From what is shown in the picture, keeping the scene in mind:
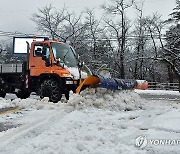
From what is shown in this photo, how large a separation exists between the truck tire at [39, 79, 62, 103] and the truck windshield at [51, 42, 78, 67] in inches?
40.3

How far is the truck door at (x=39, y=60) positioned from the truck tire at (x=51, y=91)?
2.09ft

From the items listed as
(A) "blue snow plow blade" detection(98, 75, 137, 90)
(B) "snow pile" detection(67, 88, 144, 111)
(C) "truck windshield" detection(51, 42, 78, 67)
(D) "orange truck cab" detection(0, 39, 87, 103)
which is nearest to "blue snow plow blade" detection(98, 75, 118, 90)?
(A) "blue snow plow blade" detection(98, 75, 137, 90)

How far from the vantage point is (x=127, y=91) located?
32.0ft

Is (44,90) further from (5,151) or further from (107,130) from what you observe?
(5,151)

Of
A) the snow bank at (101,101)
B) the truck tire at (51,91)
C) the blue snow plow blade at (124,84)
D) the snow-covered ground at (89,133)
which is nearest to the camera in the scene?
the snow-covered ground at (89,133)

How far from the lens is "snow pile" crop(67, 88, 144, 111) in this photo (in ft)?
28.5

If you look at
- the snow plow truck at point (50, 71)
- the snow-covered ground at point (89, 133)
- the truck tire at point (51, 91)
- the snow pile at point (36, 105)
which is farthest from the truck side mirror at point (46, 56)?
the snow-covered ground at point (89, 133)

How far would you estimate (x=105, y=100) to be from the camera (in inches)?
352

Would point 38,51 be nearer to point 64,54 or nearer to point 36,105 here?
point 64,54

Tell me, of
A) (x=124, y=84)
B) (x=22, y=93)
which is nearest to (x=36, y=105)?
(x=124, y=84)

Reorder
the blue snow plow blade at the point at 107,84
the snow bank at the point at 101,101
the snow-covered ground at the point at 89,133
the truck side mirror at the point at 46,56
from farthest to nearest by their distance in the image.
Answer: the truck side mirror at the point at 46,56 < the blue snow plow blade at the point at 107,84 < the snow bank at the point at 101,101 < the snow-covered ground at the point at 89,133

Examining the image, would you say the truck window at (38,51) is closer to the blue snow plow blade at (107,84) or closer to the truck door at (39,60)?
the truck door at (39,60)

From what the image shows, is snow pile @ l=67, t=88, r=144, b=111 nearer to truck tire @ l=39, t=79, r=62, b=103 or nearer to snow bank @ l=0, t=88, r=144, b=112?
snow bank @ l=0, t=88, r=144, b=112

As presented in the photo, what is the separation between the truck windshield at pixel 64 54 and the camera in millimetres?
12248
